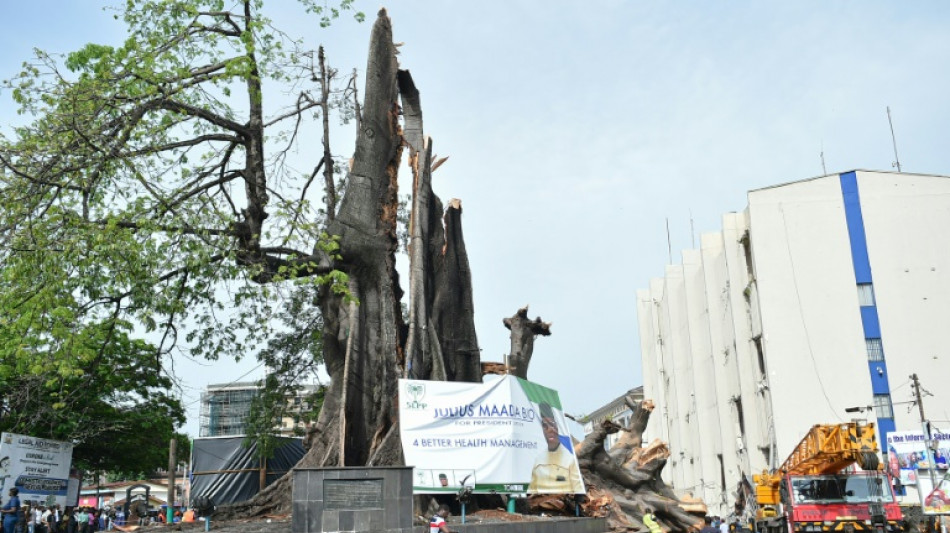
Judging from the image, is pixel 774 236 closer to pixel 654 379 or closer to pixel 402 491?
pixel 654 379

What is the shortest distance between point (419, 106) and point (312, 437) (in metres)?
8.31

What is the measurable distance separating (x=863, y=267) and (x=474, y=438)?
92.0 feet

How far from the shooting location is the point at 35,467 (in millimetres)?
19516

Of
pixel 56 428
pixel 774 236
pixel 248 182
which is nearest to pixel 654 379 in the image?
pixel 774 236

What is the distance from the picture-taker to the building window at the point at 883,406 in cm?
3450

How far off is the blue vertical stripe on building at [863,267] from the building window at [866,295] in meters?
0.14

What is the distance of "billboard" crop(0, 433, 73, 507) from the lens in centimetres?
1855

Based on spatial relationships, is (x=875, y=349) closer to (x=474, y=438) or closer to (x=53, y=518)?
(x=474, y=438)

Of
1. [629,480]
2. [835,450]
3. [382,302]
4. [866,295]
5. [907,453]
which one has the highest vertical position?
[866,295]

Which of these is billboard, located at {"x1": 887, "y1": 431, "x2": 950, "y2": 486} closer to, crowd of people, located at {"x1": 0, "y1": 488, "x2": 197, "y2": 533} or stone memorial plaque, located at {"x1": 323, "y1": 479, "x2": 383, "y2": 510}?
stone memorial plaque, located at {"x1": 323, "y1": 479, "x2": 383, "y2": 510}

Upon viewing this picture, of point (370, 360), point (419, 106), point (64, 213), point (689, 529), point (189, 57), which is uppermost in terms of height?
point (419, 106)

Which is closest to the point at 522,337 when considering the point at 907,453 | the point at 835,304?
the point at 907,453

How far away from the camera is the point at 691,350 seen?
49.8 m

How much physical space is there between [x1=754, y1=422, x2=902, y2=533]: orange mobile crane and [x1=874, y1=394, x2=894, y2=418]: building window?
16.9 metres
